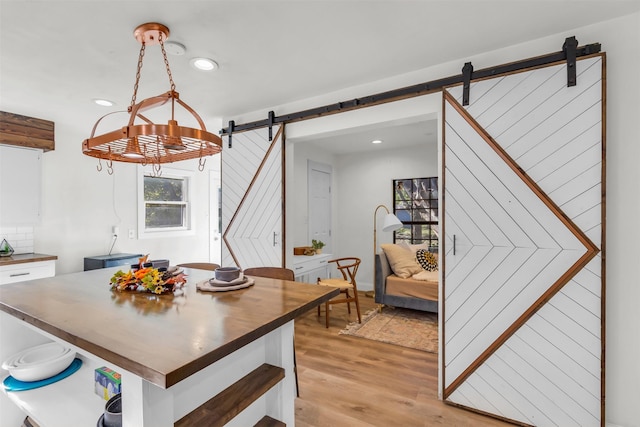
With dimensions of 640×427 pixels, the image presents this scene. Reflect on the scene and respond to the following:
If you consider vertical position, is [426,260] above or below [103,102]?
below

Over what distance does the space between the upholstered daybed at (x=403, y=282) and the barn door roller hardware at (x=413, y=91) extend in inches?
85.4

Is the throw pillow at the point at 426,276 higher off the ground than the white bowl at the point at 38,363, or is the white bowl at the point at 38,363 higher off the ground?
the white bowl at the point at 38,363

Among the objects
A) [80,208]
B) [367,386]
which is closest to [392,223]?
[367,386]

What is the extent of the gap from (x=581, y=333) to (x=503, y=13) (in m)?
1.87

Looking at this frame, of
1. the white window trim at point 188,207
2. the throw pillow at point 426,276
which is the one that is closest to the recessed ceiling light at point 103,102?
the white window trim at point 188,207

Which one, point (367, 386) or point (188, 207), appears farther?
point (188, 207)

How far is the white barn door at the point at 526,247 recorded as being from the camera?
72.7 inches

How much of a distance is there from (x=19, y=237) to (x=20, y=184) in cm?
57

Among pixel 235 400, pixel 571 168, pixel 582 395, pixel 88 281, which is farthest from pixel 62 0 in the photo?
pixel 582 395

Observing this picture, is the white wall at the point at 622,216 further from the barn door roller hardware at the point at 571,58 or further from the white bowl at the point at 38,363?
the white bowl at the point at 38,363

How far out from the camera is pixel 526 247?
6.61 feet

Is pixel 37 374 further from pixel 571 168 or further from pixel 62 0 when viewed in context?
pixel 571 168

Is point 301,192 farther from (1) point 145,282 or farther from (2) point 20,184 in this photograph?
(1) point 145,282

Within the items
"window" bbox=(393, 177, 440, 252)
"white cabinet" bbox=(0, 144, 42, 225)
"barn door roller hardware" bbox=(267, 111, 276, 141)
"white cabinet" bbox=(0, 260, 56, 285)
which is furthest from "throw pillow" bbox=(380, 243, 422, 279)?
"white cabinet" bbox=(0, 144, 42, 225)
